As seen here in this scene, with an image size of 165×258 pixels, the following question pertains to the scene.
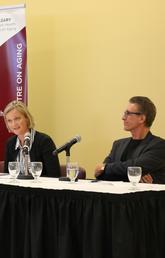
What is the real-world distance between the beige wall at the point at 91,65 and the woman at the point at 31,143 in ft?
3.91

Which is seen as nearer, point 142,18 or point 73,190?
point 73,190

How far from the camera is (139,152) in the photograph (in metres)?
3.14

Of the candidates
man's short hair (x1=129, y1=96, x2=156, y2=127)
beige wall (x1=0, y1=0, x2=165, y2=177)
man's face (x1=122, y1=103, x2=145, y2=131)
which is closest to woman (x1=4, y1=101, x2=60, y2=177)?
man's face (x1=122, y1=103, x2=145, y2=131)

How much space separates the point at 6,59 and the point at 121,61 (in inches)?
45.2

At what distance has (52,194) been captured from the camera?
2281 mm

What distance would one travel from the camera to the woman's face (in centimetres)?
350

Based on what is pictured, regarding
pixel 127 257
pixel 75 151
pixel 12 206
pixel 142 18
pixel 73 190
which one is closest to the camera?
pixel 127 257

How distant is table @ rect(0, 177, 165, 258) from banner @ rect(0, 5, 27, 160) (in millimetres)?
2189

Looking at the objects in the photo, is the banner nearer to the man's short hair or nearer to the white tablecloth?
the man's short hair

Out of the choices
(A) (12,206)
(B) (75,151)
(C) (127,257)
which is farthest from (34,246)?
(B) (75,151)

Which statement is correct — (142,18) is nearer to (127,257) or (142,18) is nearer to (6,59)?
(6,59)

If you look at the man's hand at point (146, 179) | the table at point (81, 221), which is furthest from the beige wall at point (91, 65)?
the table at point (81, 221)

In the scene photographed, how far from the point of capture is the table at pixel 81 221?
6.85ft

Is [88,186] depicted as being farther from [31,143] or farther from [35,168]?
[31,143]
